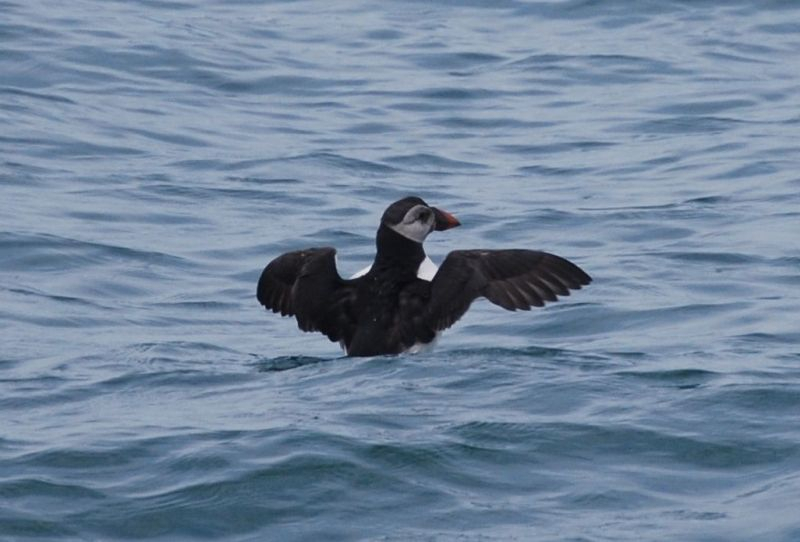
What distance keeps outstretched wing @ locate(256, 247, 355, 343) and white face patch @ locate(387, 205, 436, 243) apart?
372 millimetres

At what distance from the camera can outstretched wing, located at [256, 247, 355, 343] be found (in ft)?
29.6

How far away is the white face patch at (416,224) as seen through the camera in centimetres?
905

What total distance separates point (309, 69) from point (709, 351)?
374 inches

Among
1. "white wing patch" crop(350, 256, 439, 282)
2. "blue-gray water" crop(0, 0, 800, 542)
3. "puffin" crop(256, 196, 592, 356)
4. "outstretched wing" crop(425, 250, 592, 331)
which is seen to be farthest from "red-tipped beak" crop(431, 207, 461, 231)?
"blue-gray water" crop(0, 0, 800, 542)

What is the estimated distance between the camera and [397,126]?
621 inches

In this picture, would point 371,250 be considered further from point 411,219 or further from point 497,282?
point 497,282

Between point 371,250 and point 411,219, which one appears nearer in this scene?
point 411,219

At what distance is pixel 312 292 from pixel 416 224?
23.1 inches

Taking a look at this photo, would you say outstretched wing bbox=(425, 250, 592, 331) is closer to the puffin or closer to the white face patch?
the puffin

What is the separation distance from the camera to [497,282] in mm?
8750

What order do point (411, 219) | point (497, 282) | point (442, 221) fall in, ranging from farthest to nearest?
point (442, 221)
point (411, 219)
point (497, 282)

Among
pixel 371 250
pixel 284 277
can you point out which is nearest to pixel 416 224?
pixel 284 277

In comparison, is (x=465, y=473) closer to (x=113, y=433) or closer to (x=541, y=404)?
(x=541, y=404)

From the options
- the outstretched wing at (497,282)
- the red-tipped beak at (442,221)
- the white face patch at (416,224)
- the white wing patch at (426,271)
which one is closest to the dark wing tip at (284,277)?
the white wing patch at (426,271)
